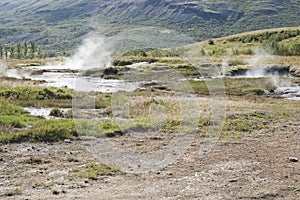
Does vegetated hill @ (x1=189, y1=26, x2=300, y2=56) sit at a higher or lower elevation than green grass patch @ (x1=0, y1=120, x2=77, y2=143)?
higher

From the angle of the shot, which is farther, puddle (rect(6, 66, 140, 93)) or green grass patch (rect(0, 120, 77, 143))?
puddle (rect(6, 66, 140, 93))

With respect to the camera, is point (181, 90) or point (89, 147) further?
point (181, 90)

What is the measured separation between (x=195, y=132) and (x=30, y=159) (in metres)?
9.57

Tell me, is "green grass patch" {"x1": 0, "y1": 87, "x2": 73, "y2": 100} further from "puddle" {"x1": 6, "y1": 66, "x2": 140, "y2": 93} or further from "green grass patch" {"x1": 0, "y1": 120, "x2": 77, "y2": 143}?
"green grass patch" {"x1": 0, "y1": 120, "x2": 77, "y2": 143}

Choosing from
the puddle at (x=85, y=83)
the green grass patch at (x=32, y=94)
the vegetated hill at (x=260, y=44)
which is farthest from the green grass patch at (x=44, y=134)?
the vegetated hill at (x=260, y=44)

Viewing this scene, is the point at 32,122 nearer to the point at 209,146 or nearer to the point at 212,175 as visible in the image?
the point at 209,146

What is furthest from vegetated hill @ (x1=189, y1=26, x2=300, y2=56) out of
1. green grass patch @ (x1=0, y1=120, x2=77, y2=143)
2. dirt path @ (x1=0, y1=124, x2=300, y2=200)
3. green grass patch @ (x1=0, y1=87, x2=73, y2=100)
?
dirt path @ (x1=0, y1=124, x2=300, y2=200)

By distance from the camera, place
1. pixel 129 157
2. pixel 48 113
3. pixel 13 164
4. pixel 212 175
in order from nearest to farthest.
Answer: pixel 212 175 → pixel 13 164 → pixel 129 157 → pixel 48 113

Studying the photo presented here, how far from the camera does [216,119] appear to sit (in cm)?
2784

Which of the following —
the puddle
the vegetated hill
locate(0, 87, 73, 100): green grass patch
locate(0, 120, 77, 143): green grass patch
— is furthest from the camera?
the vegetated hill

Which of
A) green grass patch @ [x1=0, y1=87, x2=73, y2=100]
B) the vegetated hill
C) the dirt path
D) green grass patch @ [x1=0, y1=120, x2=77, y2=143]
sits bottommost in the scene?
the dirt path

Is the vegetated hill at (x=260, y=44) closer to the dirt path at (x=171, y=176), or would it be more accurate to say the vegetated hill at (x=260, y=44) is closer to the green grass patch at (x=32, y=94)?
the green grass patch at (x=32, y=94)

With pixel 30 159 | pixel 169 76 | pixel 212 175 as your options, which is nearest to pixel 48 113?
pixel 30 159

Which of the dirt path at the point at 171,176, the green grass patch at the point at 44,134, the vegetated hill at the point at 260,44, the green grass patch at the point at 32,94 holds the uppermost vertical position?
the vegetated hill at the point at 260,44
